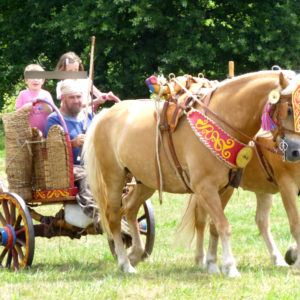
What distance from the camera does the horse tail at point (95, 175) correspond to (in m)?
6.84

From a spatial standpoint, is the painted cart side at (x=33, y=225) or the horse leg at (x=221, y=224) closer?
the horse leg at (x=221, y=224)

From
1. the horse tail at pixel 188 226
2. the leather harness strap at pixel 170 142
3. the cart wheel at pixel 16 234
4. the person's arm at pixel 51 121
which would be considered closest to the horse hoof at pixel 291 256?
the horse tail at pixel 188 226

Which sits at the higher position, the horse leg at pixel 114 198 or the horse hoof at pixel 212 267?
the horse leg at pixel 114 198

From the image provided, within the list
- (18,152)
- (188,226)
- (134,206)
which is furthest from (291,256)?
(18,152)

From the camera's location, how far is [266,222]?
23.6ft

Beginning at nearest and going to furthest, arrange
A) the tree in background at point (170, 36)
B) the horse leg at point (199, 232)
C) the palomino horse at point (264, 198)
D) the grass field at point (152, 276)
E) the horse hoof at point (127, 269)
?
the grass field at point (152, 276) < the palomino horse at point (264, 198) < the horse hoof at point (127, 269) < the horse leg at point (199, 232) < the tree in background at point (170, 36)

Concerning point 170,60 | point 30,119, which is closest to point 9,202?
point 30,119

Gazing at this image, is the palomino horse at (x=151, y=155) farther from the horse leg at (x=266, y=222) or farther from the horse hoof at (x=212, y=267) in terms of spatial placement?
the horse leg at (x=266, y=222)

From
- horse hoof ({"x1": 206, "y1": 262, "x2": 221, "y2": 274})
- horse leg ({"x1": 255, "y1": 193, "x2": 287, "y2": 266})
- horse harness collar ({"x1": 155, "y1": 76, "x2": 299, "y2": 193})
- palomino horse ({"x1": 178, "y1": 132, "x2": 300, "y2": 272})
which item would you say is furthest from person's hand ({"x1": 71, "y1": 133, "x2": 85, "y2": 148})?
horse leg ({"x1": 255, "y1": 193, "x2": 287, "y2": 266})

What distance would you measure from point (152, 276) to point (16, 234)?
1530 millimetres

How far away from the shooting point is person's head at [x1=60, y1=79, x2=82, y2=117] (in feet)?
23.1

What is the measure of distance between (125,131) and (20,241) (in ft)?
4.65

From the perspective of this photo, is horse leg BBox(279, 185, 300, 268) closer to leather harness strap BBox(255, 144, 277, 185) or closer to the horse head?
leather harness strap BBox(255, 144, 277, 185)

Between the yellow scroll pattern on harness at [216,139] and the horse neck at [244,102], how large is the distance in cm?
8
